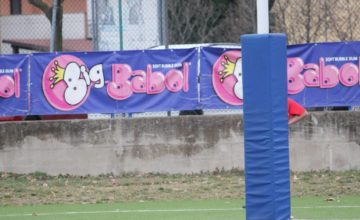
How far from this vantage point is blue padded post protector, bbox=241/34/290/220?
946 centimetres

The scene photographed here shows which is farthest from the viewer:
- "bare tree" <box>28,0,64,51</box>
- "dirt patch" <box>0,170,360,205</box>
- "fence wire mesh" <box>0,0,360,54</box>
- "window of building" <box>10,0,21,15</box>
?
"window of building" <box>10,0,21,15</box>

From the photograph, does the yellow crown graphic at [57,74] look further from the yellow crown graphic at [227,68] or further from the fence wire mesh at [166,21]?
the yellow crown graphic at [227,68]

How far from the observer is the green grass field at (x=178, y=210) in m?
11.6

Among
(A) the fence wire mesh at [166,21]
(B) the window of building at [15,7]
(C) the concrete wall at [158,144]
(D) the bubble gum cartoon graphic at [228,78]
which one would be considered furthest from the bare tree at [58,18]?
(B) the window of building at [15,7]

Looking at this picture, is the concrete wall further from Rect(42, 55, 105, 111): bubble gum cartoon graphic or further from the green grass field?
the green grass field

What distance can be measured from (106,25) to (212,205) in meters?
6.11

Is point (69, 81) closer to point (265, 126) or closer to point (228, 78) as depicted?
point (228, 78)

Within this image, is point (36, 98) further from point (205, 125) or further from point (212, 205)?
point (212, 205)

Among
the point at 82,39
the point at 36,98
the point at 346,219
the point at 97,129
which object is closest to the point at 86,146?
the point at 97,129

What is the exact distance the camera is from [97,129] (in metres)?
15.6


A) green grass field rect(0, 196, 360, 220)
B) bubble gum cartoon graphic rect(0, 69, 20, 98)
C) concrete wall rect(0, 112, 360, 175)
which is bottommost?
green grass field rect(0, 196, 360, 220)

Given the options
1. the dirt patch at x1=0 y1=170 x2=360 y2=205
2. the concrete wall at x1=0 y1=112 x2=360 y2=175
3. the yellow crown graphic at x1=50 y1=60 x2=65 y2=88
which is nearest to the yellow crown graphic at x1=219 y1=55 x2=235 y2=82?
the concrete wall at x1=0 y1=112 x2=360 y2=175

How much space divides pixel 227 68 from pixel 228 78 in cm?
19

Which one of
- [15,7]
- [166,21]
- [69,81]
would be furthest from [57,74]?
[15,7]
